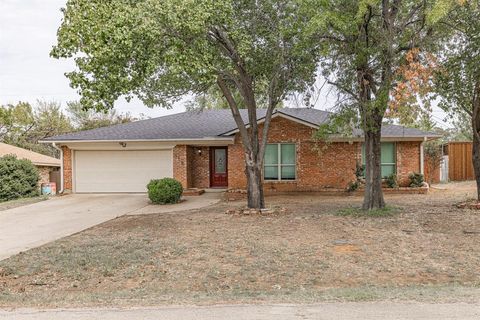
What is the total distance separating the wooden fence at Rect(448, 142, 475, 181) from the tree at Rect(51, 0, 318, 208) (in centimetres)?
1467

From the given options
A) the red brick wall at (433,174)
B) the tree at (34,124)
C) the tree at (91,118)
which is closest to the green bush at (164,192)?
the red brick wall at (433,174)

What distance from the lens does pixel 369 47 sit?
11258mm

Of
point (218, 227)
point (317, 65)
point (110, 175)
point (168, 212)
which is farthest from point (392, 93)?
point (110, 175)

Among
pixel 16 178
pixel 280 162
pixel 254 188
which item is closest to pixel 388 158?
pixel 280 162

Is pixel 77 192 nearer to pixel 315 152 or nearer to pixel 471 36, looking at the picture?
pixel 315 152

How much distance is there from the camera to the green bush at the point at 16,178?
18500 mm

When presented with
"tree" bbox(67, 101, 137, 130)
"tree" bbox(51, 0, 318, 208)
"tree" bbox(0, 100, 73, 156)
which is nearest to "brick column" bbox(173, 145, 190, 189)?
"tree" bbox(51, 0, 318, 208)

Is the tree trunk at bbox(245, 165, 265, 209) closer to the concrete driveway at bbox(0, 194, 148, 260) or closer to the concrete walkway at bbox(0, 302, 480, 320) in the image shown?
the concrete driveway at bbox(0, 194, 148, 260)

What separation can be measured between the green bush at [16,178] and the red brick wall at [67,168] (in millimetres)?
1344

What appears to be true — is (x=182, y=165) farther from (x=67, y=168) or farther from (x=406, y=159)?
(x=406, y=159)

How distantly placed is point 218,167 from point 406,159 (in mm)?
8602

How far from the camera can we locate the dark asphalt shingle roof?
18.8 metres

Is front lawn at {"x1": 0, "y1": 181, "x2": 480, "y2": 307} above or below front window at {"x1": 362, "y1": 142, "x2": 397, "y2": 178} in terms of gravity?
below

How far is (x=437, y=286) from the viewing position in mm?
6211
